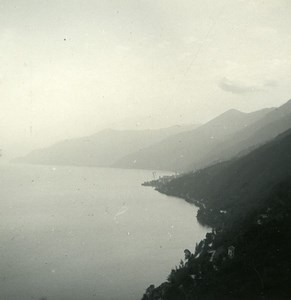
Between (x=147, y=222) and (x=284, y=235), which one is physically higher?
(x=147, y=222)

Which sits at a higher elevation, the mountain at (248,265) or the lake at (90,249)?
the lake at (90,249)

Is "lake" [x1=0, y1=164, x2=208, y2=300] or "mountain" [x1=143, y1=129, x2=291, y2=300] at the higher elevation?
"lake" [x1=0, y1=164, x2=208, y2=300]

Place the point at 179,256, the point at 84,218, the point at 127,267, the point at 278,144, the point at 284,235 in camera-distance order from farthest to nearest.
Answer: the point at 84,218
the point at 278,144
the point at 179,256
the point at 127,267
the point at 284,235

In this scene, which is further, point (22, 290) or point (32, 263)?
point (32, 263)

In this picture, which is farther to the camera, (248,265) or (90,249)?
(90,249)

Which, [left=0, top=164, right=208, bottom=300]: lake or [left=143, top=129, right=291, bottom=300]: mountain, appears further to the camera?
[left=0, top=164, right=208, bottom=300]: lake

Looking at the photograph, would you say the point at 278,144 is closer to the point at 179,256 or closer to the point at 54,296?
the point at 179,256

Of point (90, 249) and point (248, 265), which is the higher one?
point (90, 249)

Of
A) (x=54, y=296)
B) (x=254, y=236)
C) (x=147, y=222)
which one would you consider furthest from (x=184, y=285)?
(x=147, y=222)
